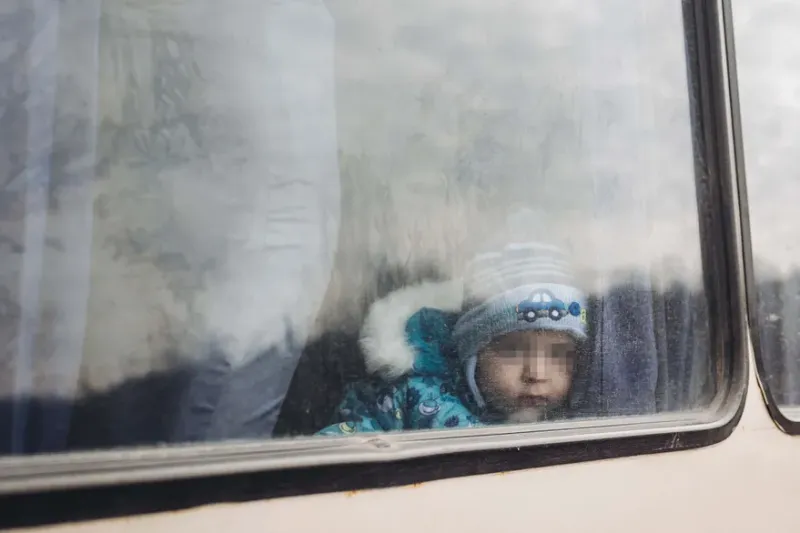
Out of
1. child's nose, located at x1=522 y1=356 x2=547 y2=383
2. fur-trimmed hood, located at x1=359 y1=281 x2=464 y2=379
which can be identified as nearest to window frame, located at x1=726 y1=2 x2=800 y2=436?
child's nose, located at x1=522 y1=356 x2=547 y2=383

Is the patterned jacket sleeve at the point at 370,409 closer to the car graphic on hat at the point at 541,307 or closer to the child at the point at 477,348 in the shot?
the child at the point at 477,348

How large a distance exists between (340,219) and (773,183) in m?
0.89

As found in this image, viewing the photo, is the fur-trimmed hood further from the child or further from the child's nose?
the child's nose

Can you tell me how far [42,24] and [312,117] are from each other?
1.30 ft

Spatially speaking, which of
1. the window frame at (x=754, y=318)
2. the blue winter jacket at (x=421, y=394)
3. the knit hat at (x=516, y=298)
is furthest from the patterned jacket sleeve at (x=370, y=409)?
the window frame at (x=754, y=318)

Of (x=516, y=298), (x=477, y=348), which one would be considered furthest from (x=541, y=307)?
(x=477, y=348)

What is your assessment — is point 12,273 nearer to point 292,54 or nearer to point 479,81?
point 292,54

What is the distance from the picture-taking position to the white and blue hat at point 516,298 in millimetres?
1106

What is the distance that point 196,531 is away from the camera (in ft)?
2.43

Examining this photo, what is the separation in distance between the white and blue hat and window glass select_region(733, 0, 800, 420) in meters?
0.39

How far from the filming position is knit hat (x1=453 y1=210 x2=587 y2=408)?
3.63ft

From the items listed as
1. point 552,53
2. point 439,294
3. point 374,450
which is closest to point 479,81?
point 552,53

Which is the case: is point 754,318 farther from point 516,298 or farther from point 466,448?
point 466,448

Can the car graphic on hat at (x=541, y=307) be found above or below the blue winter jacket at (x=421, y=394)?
above
